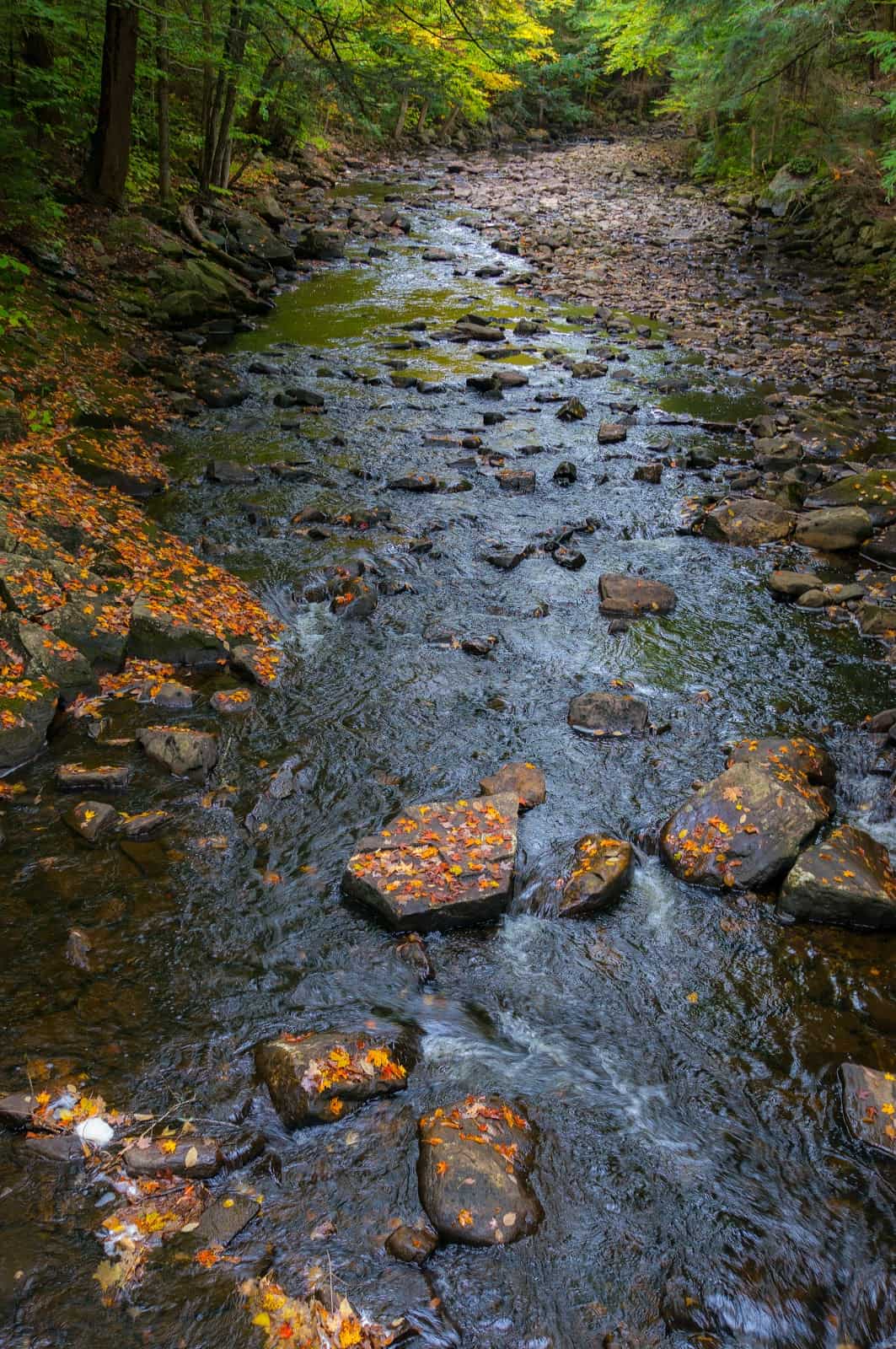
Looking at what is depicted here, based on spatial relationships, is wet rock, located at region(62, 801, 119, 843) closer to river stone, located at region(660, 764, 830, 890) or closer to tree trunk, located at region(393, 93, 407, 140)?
river stone, located at region(660, 764, 830, 890)

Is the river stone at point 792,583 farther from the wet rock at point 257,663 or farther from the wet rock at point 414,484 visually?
the wet rock at point 257,663

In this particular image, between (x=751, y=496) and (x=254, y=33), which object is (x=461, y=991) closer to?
(x=751, y=496)

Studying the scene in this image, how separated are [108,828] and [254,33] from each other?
13487 mm

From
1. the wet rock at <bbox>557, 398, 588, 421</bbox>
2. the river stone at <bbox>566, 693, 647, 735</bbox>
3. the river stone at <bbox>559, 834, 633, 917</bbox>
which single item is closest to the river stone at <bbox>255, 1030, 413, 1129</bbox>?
the river stone at <bbox>559, 834, 633, 917</bbox>

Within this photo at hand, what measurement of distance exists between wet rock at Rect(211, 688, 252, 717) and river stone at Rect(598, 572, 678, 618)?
3.68 m

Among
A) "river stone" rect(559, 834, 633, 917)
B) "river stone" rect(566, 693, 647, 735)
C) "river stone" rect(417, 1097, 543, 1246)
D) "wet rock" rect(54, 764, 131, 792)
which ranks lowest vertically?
"wet rock" rect(54, 764, 131, 792)

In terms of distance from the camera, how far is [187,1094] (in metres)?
3.94

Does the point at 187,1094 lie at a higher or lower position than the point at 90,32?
lower

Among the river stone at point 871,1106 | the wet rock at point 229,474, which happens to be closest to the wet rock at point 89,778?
the river stone at point 871,1106

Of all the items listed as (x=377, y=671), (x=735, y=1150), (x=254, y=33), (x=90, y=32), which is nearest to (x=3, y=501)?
(x=377, y=671)

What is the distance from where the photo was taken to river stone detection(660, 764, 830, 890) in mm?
5402

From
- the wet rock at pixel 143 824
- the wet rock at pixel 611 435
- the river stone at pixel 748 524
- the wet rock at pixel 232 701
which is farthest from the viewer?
the wet rock at pixel 611 435

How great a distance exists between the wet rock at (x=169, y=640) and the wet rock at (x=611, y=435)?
724 cm

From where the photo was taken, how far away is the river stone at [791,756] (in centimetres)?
612
